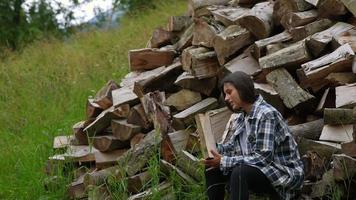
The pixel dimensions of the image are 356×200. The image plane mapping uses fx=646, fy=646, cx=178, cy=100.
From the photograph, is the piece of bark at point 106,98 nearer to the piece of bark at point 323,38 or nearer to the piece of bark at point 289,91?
the piece of bark at point 289,91

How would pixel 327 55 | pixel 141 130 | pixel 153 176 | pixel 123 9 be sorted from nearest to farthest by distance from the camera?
pixel 327 55 < pixel 153 176 < pixel 141 130 < pixel 123 9

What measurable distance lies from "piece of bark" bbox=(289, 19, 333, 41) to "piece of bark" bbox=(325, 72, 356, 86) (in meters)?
0.58

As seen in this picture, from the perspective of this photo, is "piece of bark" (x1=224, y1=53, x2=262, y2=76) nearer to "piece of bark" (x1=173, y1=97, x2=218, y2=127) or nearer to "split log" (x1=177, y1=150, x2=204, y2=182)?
"piece of bark" (x1=173, y1=97, x2=218, y2=127)

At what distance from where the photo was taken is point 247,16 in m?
4.92

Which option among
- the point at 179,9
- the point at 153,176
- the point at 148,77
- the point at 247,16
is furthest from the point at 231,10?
the point at 179,9

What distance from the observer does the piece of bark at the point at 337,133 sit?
399cm

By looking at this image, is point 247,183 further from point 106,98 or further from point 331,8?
point 106,98

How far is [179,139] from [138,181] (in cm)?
44

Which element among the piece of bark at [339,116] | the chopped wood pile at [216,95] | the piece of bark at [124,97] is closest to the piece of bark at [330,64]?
the chopped wood pile at [216,95]

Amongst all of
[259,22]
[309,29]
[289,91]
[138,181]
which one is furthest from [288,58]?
[138,181]

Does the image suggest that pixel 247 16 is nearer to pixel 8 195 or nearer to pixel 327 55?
pixel 327 55

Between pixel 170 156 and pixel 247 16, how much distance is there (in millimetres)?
1214

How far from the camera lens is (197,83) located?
502cm

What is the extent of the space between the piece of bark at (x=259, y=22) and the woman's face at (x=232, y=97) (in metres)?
1.15
